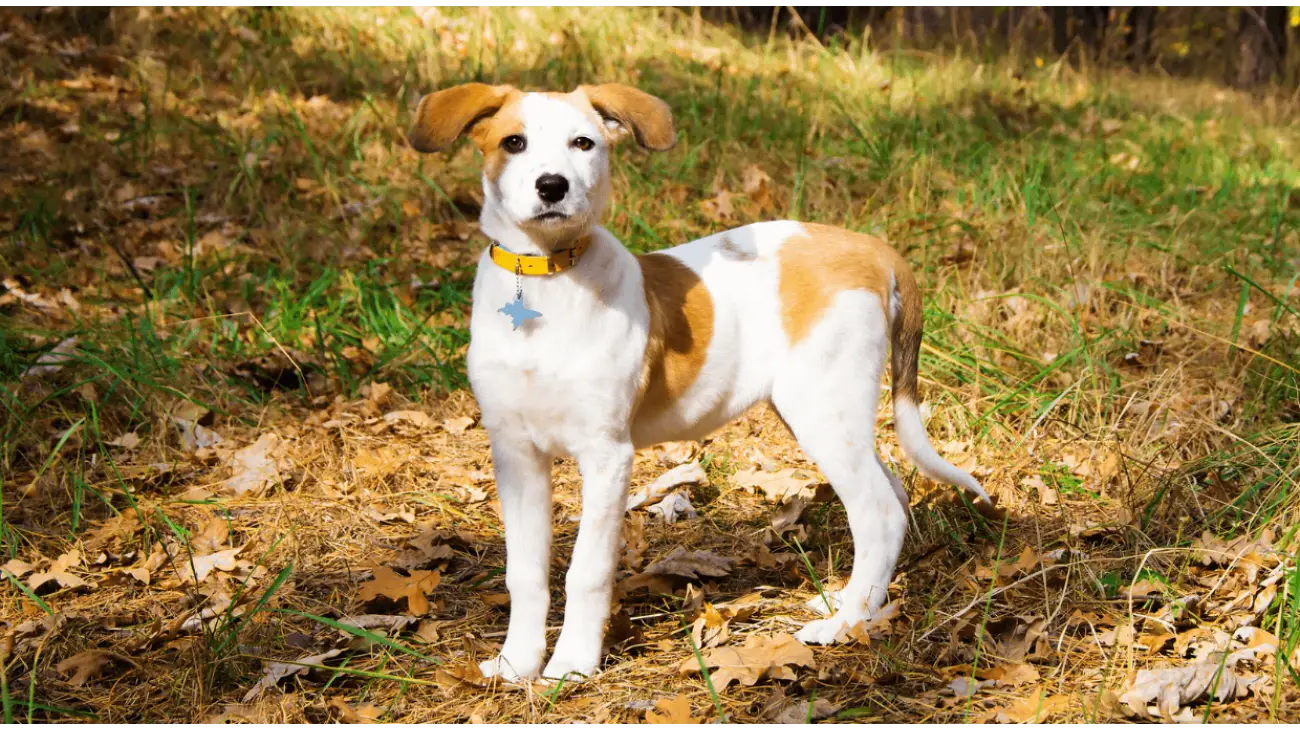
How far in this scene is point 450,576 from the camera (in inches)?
146

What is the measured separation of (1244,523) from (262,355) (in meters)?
4.09

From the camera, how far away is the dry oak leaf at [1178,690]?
2.71 metres

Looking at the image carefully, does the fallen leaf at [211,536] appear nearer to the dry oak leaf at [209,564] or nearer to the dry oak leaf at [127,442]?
the dry oak leaf at [209,564]

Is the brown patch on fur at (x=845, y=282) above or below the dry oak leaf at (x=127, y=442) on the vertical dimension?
above

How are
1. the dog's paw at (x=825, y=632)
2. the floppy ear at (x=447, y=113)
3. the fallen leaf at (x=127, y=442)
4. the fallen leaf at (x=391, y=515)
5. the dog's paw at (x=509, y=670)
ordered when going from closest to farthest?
the floppy ear at (x=447, y=113)
the dog's paw at (x=509, y=670)
the dog's paw at (x=825, y=632)
the fallen leaf at (x=391, y=515)
the fallen leaf at (x=127, y=442)

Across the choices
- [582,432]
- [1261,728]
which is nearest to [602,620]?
[582,432]

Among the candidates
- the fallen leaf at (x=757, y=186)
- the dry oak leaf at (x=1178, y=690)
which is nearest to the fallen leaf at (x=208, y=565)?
the dry oak leaf at (x=1178, y=690)

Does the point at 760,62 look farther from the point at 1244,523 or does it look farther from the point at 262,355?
the point at 1244,523

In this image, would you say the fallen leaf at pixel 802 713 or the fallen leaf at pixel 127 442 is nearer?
the fallen leaf at pixel 802 713

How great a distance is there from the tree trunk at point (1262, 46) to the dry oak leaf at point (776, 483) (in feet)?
38.1

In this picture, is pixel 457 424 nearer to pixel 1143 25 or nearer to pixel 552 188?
pixel 552 188

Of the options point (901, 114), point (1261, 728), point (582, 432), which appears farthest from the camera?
point (901, 114)

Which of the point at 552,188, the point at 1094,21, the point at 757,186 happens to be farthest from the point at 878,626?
the point at 1094,21

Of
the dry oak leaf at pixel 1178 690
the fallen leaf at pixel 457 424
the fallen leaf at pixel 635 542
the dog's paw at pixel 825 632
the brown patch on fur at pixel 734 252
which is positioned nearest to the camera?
the dry oak leaf at pixel 1178 690
